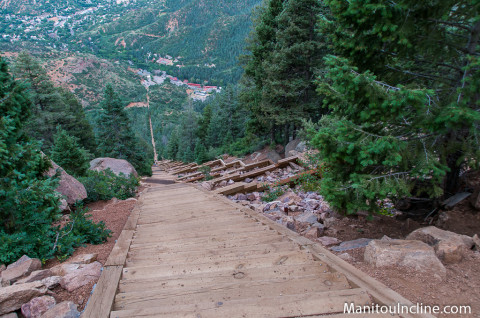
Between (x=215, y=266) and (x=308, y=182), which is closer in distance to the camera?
(x=215, y=266)

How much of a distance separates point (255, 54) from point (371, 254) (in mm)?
16788

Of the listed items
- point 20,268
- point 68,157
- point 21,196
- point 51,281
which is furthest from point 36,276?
point 68,157

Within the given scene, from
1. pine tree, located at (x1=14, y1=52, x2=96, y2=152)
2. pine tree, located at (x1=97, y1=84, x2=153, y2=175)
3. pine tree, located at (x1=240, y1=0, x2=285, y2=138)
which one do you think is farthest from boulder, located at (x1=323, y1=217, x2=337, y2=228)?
pine tree, located at (x1=14, y1=52, x2=96, y2=152)

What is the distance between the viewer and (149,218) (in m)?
5.32

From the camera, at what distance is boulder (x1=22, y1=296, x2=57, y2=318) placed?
2072 millimetres

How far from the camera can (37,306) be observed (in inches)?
83.0

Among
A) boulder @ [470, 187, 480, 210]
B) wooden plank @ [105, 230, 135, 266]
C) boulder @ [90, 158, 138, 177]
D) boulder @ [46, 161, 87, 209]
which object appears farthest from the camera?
boulder @ [90, 158, 138, 177]

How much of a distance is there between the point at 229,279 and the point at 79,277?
1.53 meters

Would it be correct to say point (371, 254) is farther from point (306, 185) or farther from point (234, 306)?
point (306, 185)

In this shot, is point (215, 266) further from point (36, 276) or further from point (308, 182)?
point (308, 182)

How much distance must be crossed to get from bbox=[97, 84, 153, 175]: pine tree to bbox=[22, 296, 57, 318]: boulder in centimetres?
2110

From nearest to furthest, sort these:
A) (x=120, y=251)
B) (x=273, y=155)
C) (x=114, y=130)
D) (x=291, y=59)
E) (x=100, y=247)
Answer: (x=120, y=251) < (x=100, y=247) < (x=291, y=59) < (x=273, y=155) < (x=114, y=130)

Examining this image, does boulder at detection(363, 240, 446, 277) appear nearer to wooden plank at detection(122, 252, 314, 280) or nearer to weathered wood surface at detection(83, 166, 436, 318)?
weathered wood surface at detection(83, 166, 436, 318)

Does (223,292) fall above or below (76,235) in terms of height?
above
